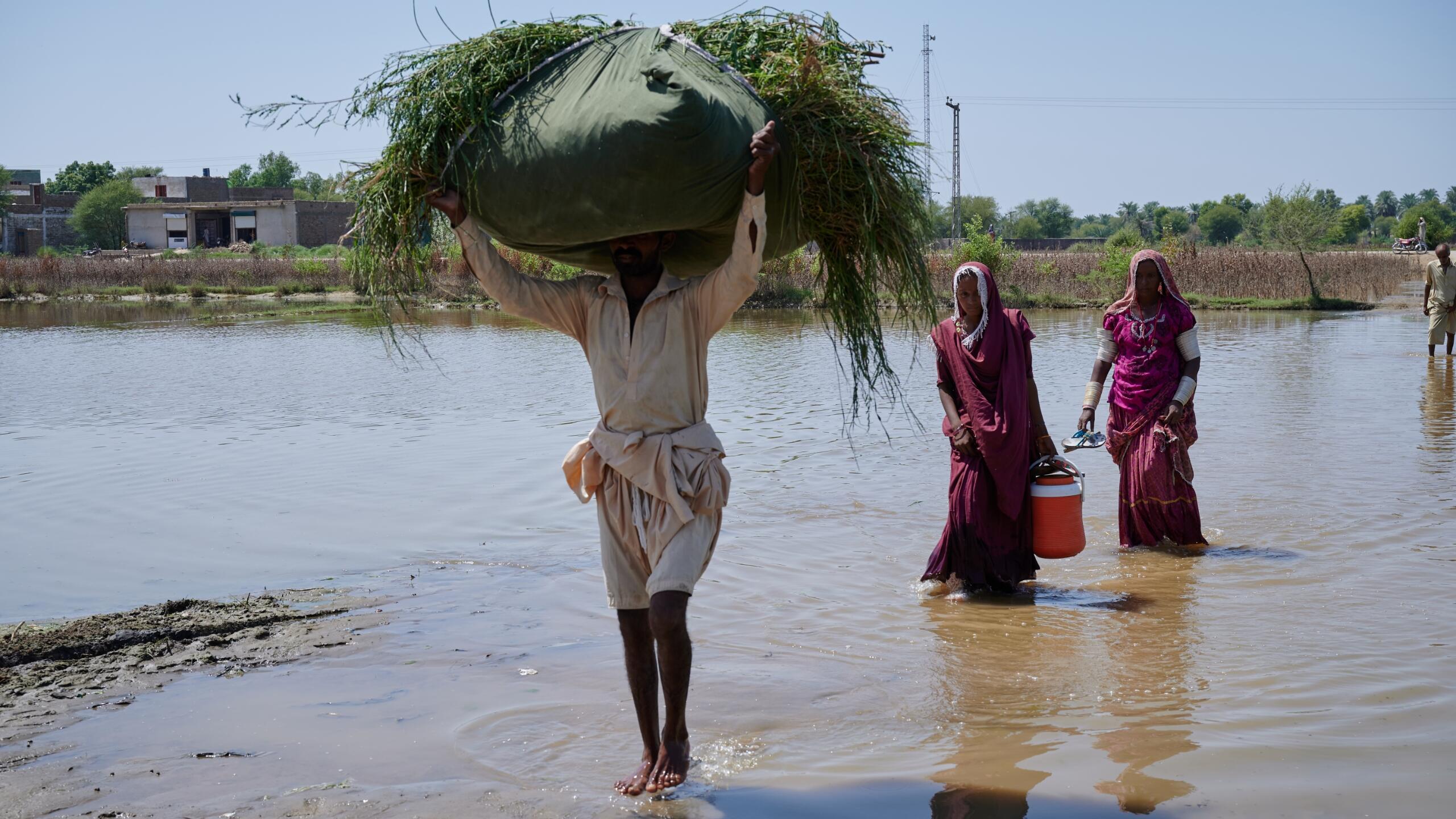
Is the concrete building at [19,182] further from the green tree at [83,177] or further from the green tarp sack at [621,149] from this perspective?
the green tarp sack at [621,149]

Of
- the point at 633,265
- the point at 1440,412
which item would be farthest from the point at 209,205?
the point at 633,265

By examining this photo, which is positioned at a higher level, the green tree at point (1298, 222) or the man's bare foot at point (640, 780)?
the green tree at point (1298, 222)

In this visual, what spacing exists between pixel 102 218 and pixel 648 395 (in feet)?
244

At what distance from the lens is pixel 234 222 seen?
64625 millimetres

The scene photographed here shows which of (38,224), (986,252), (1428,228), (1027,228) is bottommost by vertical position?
(986,252)

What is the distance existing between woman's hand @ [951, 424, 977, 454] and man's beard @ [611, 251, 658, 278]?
2.53m

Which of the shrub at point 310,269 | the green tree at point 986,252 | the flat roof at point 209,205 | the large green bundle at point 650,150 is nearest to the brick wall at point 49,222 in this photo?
the flat roof at point 209,205

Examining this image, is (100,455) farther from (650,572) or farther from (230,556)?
(650,572)

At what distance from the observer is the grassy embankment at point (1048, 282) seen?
3300 cm

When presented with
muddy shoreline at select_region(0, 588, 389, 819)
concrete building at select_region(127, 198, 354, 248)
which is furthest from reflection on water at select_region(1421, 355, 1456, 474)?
concrete building at select_region(127, 198, 354, 248)

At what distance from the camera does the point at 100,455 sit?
419 inches

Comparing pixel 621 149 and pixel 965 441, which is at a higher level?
pixel 621 149

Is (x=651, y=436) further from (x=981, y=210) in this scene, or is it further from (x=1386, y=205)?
(x=1386, y=205)

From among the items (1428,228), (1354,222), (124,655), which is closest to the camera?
(124,655)
